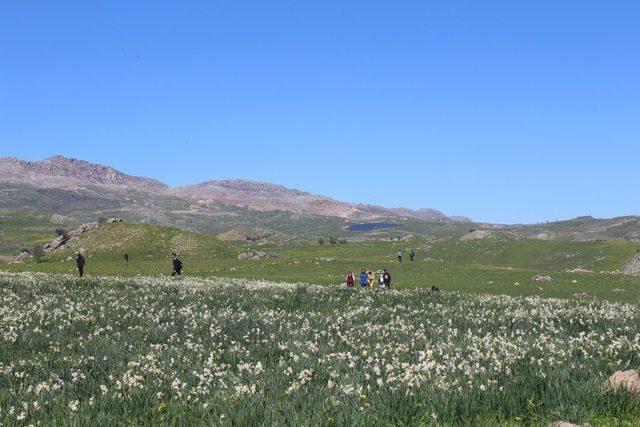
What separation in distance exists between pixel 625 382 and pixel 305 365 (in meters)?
6.43

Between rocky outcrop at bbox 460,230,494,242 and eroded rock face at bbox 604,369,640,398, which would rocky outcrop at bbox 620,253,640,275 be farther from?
eroded rock face at bbox 604,369,640,398

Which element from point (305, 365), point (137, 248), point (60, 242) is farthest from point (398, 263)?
point (305, 365)

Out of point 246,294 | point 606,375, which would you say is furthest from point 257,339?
point 246,294

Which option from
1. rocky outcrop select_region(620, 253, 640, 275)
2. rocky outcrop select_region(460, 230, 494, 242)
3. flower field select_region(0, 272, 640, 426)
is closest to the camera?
flower field select_region(0, 272, 640, 426)

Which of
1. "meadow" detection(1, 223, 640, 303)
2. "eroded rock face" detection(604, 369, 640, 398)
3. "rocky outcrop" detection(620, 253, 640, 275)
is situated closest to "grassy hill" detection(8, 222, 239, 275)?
"meadow" detection(1, 223, 640, 303)

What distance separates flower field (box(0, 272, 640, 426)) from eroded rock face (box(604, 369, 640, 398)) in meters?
0.21

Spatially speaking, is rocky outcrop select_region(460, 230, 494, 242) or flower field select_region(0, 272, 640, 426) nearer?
flower field select_region(0, 272, 640, 426)


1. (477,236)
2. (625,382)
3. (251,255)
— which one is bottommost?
(625,382)

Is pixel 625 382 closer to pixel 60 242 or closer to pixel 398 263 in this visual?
pixel 398 263

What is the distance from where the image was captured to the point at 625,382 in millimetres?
11477

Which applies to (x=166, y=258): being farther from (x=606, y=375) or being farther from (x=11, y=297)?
(x=606, y=375)

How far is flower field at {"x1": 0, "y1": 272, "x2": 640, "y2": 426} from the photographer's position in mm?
10664

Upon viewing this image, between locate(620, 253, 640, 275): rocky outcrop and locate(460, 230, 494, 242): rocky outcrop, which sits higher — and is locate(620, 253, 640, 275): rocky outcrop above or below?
below

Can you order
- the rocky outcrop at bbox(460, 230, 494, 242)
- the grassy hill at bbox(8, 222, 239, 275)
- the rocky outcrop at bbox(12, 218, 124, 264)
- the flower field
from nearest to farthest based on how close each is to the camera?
the flower field
the grassy hill at bbox(8, 222, 239, 275)
the rocky outcrop at bbox(12, 218, 124, 264)
the rocky outcrop at bbox(460, 230, 494, 242)
